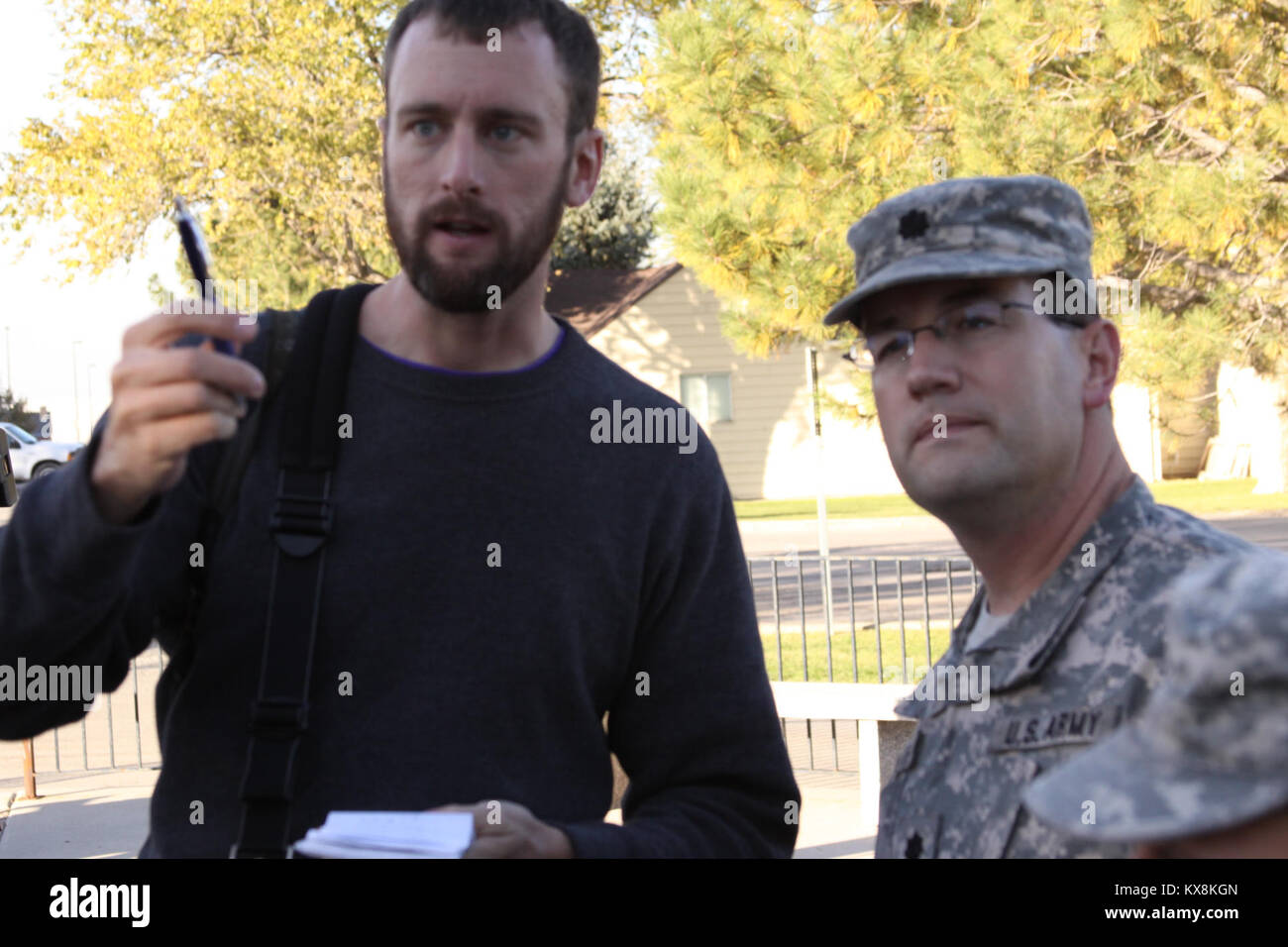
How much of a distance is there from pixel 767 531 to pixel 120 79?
13728 mm

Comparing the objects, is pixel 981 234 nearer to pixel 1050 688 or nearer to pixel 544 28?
pixel 1050 688

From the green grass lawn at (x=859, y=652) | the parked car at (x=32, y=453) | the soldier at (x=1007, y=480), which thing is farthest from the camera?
the parked car at (x=32, y=453)

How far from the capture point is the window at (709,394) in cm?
3666

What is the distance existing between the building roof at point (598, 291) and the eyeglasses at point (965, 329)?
A: 33471mm

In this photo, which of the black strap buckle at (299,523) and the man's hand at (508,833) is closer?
the man's hand at (508,833)

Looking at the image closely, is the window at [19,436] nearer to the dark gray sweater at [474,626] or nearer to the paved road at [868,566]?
the paved road at [868,566]

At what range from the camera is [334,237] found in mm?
26312

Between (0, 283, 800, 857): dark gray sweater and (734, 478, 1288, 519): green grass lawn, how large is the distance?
66.8ft

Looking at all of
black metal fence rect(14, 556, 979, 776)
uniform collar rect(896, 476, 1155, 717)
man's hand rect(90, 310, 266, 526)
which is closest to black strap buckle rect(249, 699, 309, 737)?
man's hand rect(90, 310, 266, 526)

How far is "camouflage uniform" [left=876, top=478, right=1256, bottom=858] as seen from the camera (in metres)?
1.87

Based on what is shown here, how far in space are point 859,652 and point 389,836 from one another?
1020 centimetres

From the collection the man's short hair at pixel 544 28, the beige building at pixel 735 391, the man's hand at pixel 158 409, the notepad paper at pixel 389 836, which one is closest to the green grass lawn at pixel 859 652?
the man's short hair at pixel 544 28

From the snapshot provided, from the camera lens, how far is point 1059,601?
2.03m

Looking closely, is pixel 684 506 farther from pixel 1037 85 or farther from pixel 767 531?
pixel 767 531
